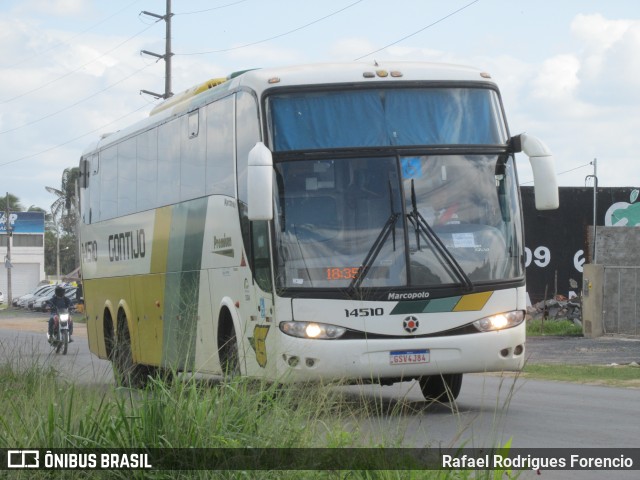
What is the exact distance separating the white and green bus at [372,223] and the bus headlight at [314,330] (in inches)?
0.5

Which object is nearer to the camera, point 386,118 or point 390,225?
point 390,225

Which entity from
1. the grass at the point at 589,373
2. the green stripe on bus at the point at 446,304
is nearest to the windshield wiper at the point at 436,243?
the green stripe on bus at the point at 446,304

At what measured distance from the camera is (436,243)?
1212cm

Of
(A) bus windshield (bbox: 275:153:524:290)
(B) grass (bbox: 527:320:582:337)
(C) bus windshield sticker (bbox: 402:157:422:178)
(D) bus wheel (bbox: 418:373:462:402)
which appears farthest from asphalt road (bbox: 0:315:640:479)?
(B) grass (bbox: 527:320:582:337)

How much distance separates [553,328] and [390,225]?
2254 cm

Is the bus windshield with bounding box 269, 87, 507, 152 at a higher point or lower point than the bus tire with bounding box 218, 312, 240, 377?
higher

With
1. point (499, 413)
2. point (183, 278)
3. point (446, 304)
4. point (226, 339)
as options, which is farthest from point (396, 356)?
point (183, 278)

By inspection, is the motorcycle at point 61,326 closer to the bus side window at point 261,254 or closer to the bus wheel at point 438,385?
the bus wheel at point 438,385

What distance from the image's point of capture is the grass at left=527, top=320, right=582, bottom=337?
32938 mm

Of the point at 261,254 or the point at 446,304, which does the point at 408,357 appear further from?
the point at 261,254

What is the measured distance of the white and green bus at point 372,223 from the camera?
11836mm

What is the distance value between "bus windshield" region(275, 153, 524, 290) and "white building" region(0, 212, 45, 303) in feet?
350

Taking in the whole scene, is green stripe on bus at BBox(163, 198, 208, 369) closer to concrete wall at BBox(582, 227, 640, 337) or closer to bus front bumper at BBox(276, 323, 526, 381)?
bus front bumper at BBox(276, 323, 526, 381)

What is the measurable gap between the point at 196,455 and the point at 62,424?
1200 millimetres
